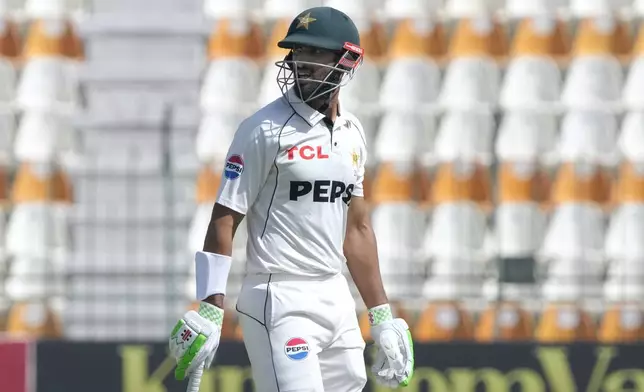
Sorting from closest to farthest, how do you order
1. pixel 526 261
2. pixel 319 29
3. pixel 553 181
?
pixel 319 29 → pixel 526 261 → pixel 553 181

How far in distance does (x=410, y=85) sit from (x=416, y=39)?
1.28ft

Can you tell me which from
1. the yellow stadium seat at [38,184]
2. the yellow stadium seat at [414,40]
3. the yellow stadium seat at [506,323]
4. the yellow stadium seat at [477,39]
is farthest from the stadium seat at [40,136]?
the yellow stadium seat at [506,323]

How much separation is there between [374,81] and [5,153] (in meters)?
2.69

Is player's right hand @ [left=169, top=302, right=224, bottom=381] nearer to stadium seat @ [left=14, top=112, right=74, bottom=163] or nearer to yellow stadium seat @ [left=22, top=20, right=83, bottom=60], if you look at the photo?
stadium seat @ [left=14, top=112, right=74, bottom=163]

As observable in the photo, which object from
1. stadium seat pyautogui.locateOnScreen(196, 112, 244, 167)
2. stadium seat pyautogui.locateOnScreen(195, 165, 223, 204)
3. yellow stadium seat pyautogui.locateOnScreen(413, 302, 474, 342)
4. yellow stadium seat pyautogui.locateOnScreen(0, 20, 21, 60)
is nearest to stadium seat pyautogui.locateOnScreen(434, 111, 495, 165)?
yellow stadium seat pyautogui.locateOnScreen(413, 302, 474, 342)

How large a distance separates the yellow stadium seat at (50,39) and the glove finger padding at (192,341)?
6.38m

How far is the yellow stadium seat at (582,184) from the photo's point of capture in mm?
9328

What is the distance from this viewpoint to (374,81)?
32.1 ft

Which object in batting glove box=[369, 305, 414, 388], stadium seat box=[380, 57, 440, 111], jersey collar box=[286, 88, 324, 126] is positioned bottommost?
batting glove box=[369, 305, 414, 388]

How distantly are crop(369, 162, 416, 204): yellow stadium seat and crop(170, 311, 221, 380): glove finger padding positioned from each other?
5.36 meters

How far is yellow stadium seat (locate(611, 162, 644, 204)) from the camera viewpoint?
30.3ft

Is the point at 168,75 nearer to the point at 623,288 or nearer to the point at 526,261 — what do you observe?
the point at 526,261

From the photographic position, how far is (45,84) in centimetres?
988

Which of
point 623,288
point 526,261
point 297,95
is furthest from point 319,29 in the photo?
point 623,288
